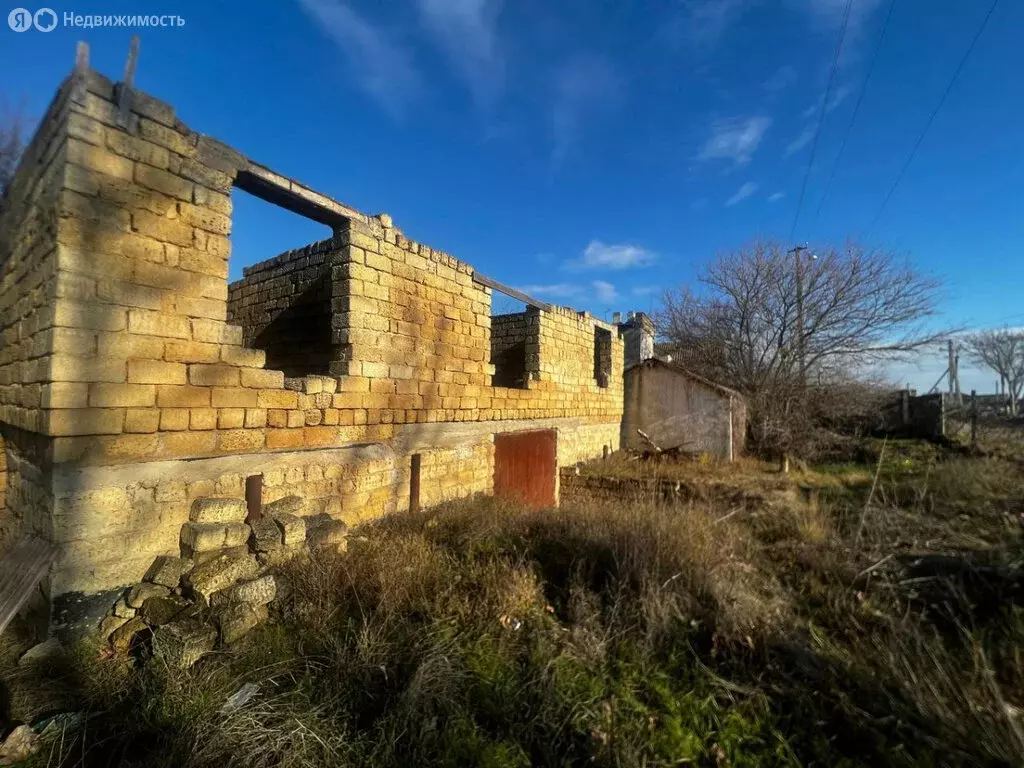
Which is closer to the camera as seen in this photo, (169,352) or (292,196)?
(169,352)

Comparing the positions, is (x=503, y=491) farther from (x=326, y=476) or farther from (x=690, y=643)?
(x=690, y=643)

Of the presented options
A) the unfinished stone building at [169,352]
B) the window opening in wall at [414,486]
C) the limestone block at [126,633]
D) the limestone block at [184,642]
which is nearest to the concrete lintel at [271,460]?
the unfinished stone building at [169,352]

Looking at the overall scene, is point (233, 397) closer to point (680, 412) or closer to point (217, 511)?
point (217, 511)

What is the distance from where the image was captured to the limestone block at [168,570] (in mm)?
3334

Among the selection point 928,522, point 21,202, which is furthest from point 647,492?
point 21,202

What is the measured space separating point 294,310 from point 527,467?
15.0 feet

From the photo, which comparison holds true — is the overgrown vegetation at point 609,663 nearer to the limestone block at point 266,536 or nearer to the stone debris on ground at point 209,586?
the stone debris on ground at point 209,586

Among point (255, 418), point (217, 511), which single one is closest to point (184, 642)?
point (217, 511)

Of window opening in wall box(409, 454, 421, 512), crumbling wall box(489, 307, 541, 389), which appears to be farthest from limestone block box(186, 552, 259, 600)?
crumbling wall box(489, 307, 541, 389)

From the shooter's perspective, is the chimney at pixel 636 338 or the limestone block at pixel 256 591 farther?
the chimney at pixel 636 338

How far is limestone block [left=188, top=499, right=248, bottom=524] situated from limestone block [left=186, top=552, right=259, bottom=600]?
32cm

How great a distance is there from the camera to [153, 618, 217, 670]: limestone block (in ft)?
9.32

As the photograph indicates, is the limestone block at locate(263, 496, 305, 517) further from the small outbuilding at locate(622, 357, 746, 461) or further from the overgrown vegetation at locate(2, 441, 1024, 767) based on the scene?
the small outbuilding at locate(622, 357, 746, 461)

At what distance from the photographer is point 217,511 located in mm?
3727
